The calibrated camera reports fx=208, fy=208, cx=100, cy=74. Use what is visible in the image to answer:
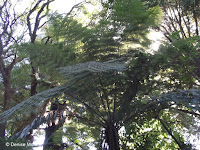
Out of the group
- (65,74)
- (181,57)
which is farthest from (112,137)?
(181,57)

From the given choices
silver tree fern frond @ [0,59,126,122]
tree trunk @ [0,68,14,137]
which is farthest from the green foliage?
tree trunk @ [0,68,14,137]

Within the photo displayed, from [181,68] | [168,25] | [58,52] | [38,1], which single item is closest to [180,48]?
[181,68]

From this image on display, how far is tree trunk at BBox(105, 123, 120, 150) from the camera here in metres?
2.88

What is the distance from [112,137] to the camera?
Answer: 2916mm

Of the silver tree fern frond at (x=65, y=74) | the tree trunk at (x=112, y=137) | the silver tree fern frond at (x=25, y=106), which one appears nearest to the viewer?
the silver tree fern frond at (x=65, y=74)

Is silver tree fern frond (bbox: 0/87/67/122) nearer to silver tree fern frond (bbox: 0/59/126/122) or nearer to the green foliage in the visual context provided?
silver tree fern frond (bbox: 0/59/126/122)

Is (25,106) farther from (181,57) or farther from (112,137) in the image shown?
(181,57)

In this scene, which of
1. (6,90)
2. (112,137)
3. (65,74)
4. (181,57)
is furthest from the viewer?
(6,90)

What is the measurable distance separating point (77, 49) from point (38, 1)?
467cm

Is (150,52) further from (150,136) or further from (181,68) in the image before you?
(150,136)

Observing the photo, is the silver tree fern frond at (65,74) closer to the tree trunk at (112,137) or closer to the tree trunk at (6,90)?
the tree trunk at (112,137)

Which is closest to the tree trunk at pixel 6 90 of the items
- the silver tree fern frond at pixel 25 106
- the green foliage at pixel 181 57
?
the silver tree fern frond at pixel 25 106

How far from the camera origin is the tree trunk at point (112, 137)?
288 cm

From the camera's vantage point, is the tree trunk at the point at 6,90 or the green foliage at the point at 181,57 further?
the tree trunk at the point at 6,90
